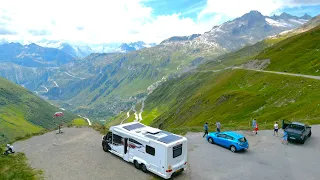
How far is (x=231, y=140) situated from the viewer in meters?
38.1

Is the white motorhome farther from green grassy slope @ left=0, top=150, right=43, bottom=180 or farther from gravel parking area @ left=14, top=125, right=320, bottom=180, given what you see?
green grassy slope @ left=0, top=150, right=43, bottom=180

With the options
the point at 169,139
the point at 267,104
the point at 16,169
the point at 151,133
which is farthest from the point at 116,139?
the point at 267,104

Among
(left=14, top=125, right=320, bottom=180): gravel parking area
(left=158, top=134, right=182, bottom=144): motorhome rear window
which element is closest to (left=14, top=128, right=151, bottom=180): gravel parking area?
(left=14, top=125, right=320, bottom=180): gravel parking area

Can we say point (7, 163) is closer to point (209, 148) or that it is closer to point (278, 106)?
point (209, 148)

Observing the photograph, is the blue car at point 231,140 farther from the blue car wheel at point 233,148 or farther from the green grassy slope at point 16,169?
the green grassy slope at point 16,169

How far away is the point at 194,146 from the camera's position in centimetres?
4100

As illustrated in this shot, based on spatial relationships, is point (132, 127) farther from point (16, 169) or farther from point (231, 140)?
point (16, 169)

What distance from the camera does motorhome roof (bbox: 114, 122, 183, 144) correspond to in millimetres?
29441

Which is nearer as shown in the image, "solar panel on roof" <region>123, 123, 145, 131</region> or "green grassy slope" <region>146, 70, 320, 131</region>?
"solar panel on roof" <region>123, 123, 145, 131</region>

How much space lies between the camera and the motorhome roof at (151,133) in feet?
96.6

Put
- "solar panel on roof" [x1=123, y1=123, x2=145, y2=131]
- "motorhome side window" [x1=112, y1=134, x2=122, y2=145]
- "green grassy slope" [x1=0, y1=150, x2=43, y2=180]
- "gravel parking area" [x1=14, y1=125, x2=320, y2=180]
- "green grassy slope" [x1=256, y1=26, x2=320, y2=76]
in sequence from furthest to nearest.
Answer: "green grassy slope" [x1=256, y1=26, x2=320, y2=76] → "motorhome side window" [x1=112, y1=134, x2=122, y2=145] → "solar panel on roof" [x1=123, y1=123, x2=145, y2=131] → "gravel parking area" [x1=14, y1=125, x2=320, y2=180] → "green grassy slope" [x1=0, y1=150, x2=43, y2=180]

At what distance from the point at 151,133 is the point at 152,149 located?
8.20 feet

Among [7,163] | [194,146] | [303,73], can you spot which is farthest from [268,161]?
[303,73]

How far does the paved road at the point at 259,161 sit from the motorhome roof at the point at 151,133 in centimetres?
525
